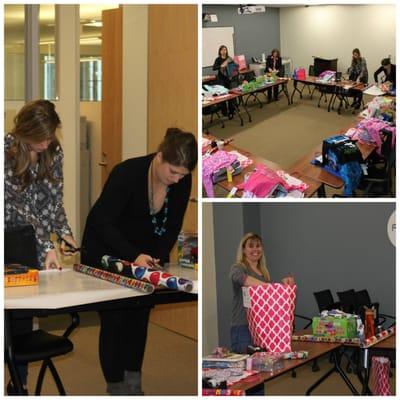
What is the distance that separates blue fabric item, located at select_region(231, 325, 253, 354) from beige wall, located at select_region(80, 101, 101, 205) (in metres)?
2.77

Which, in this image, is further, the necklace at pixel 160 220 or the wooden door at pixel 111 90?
the wooden door at pixel 111 90

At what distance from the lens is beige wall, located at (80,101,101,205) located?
5.48 m

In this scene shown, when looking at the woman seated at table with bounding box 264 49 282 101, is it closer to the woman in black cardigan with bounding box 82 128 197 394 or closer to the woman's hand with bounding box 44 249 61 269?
the woman in black cardigan with bounding box 82 128 197 394

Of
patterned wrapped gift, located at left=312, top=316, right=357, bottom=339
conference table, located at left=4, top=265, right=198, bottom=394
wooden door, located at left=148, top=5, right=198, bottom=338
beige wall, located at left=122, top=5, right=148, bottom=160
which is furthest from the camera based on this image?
beige wall, located at left=122, top=5, right=148, bottom=160

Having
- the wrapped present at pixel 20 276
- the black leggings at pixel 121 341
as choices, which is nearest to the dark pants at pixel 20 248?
the wrapped present at pixel 20 276

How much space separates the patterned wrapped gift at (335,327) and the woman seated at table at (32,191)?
1.04 metres

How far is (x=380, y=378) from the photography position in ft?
9.66

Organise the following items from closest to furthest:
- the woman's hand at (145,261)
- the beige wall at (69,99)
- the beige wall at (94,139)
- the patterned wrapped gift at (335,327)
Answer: the patterned wrapped gift at (335,327), the woman's hand at (145,261), the beige wall at (69,99), the beige wall at (94,139)

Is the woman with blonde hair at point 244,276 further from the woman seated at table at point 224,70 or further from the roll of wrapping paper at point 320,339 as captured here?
the woman seated at table at point 224,70

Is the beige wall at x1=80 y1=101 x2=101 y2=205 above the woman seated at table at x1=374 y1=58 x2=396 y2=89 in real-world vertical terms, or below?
below

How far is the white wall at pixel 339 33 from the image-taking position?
2732mm

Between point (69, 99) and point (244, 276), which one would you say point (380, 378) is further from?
point (69, 99)

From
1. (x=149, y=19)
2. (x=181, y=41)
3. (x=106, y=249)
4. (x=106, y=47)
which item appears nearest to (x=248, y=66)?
(x=106, y=249)

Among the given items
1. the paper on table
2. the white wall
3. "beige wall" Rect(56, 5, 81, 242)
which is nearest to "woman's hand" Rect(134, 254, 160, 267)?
the white wall
